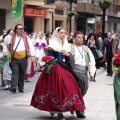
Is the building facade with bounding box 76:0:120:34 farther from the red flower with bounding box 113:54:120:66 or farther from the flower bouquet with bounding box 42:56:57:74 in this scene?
the red flower with bounding box 113:54:120:66

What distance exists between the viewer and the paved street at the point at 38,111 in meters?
9.52

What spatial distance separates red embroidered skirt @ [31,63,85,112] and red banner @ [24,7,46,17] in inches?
990

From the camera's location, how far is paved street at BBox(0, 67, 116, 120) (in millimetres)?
9523

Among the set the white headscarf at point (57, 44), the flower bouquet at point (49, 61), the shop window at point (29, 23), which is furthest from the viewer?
the shop window at point (29, 23)

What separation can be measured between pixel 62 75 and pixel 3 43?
5.39 metres

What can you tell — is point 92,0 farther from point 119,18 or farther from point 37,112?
point 37,112

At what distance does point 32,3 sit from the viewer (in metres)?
34.4

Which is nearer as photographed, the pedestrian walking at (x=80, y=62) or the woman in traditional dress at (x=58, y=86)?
the woman in traditional dress at (x=58, y=86)

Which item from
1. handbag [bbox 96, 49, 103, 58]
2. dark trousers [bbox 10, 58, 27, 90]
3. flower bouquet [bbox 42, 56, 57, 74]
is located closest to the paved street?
dark trousers [bbox 10, 58, 27, 90]

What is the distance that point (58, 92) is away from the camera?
8.90m

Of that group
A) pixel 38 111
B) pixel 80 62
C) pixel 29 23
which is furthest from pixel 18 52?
pixel 29 23

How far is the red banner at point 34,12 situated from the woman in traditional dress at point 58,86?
2493 centimetres

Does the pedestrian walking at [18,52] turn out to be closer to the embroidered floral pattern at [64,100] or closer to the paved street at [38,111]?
the paved street at [38,111]

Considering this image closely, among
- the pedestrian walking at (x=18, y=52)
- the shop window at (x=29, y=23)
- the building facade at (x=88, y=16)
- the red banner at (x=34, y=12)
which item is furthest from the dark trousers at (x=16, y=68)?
the building facade at (x=88, y=16)
